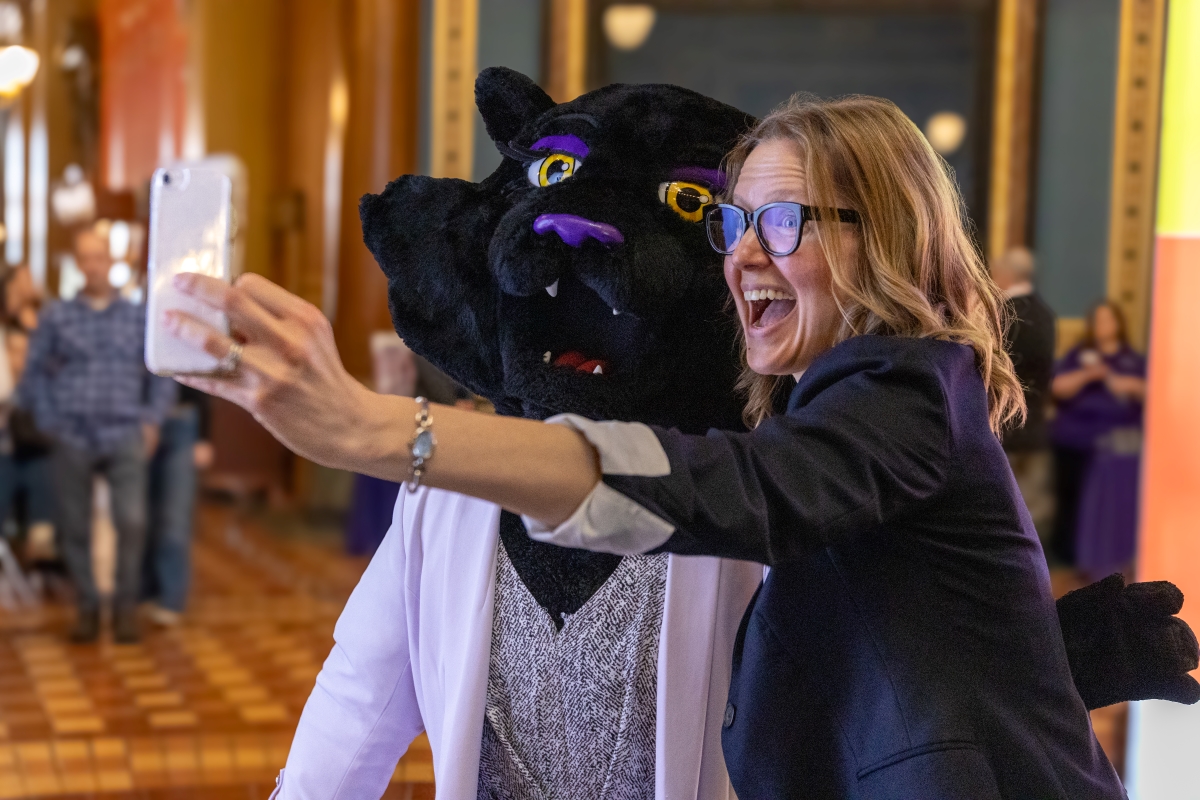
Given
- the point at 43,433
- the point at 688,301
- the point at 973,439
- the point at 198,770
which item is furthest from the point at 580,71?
the point at 973,439

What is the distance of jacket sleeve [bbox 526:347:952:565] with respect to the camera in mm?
953

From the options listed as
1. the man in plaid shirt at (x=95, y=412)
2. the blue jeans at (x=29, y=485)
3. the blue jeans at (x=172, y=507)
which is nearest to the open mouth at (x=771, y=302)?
the man in plaid shirt at (x=95, y=412)

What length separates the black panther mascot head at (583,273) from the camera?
1.54 m

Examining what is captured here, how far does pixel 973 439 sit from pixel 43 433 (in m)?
5.18

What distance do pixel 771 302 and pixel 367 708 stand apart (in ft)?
2.53

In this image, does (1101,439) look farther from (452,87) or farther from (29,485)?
(29,485)

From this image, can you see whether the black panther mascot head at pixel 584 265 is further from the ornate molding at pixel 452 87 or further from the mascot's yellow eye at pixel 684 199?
the ornate molding at pixel 452 87

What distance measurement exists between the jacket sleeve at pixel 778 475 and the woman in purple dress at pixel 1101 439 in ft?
20.1

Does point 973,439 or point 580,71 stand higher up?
point 580,71

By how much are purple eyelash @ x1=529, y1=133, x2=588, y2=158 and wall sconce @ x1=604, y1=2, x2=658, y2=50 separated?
262 inches

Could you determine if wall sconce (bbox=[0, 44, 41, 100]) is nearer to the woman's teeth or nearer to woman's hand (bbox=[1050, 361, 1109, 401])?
woman's hand (bbox=[1050, 361, 1109, 401])

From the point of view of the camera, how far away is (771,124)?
133 cm

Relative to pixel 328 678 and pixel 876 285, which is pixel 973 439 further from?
pixel 328 678

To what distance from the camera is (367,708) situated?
66.0 inches
